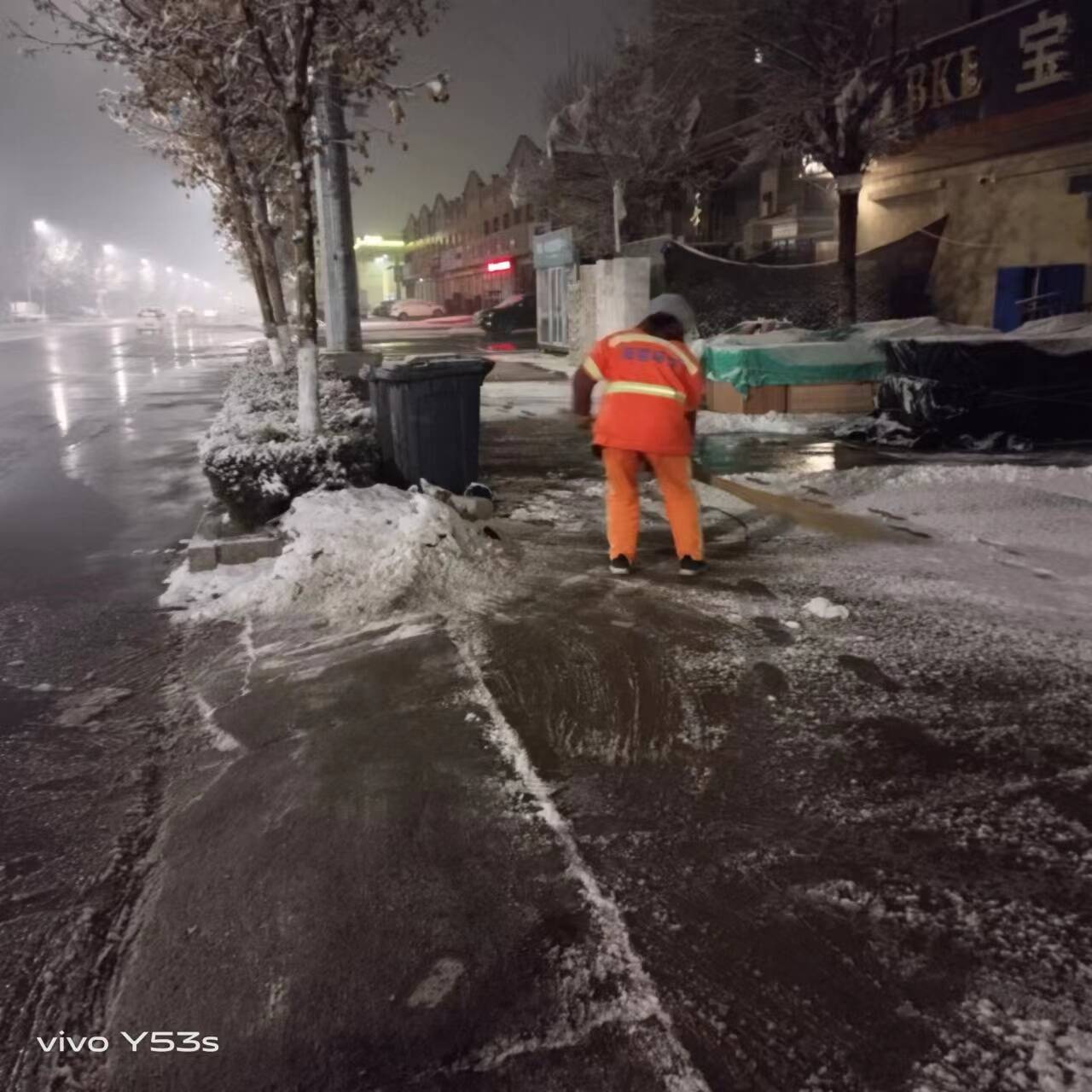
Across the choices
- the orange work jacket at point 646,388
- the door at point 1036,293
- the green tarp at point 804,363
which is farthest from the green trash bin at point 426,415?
the door at point 1036,293

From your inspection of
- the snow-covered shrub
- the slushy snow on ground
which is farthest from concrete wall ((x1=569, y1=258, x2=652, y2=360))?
the snow-covered shrub

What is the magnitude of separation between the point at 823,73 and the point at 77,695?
15133mm

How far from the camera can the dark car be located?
39.7 meters

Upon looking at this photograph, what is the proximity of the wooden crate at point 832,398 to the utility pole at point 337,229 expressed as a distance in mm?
5906

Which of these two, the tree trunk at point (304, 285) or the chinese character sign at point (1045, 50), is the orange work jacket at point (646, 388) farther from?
the chinese character sign at point (1045, 50)

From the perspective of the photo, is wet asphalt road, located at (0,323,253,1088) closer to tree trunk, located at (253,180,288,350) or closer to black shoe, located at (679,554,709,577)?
tree trunk, located at (253,180,288,350)

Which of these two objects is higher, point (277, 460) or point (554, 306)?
point (554, 306)


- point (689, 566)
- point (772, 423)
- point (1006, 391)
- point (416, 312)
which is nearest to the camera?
point (689, 566)

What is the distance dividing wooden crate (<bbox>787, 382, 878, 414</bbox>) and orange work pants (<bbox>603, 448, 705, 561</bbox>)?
7.44 metres

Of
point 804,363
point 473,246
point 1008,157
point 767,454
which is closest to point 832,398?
point 804,363

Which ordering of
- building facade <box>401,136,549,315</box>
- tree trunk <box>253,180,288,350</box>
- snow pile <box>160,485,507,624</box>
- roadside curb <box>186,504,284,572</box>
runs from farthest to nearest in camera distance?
building facade <box>401,136,549,315</box> < tree trunk <box>253,180,288,350</box> < roadside curb <box>186,504,284,572</box> < snow pile <box>160,485,507,624</box>

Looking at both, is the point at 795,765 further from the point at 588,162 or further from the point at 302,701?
the point at 588,162

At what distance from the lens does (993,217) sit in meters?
17.1

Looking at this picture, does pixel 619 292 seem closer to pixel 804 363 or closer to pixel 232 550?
pixel 804 363
